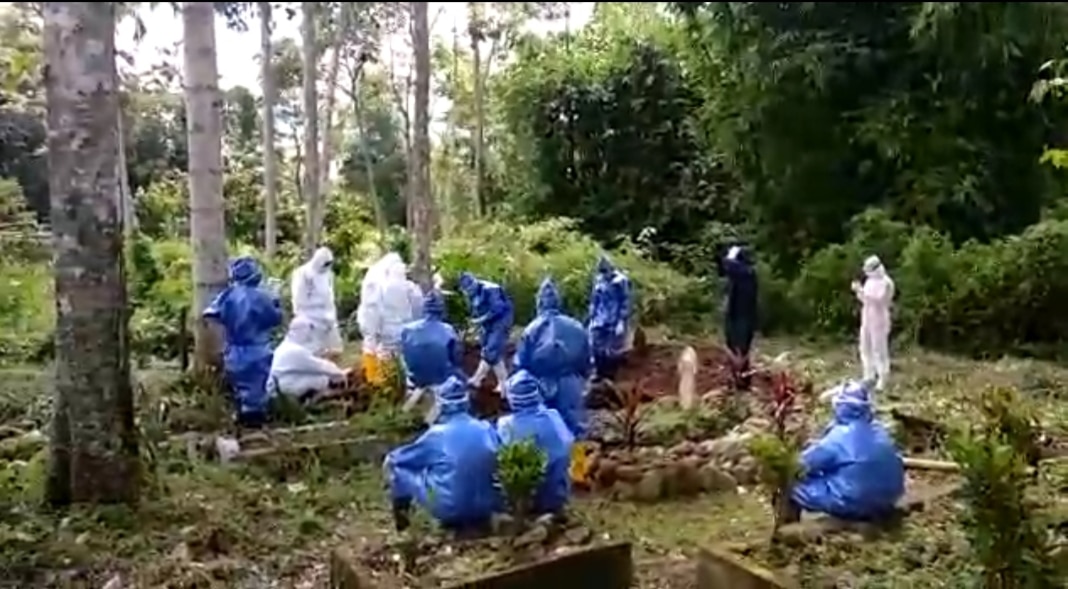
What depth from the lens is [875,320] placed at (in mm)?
7020

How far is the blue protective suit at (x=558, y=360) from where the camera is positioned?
552 cm

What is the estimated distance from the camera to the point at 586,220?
1302 cm

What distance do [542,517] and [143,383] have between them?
10.5ft

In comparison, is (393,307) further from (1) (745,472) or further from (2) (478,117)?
(2) (478,117)

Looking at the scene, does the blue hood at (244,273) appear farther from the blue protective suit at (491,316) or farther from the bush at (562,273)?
the bush at (562,273)

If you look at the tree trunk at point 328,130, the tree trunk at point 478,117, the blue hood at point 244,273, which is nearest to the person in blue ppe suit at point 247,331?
the blue hood at point 244,273

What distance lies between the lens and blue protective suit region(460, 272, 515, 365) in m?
6.61

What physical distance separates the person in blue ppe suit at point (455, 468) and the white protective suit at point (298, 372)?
237 centimetres

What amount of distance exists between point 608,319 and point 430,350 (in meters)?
1.87

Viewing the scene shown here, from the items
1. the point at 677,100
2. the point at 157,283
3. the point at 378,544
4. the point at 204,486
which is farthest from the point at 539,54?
the point at 378,544

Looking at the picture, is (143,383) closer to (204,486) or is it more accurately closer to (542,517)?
(204,486)

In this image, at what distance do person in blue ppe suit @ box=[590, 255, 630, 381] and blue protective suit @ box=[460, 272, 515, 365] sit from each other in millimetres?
877

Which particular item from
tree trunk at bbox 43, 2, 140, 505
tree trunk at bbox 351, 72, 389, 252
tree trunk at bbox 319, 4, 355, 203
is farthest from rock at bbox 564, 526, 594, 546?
tree trunk at bbox 351, 72, 389, 252

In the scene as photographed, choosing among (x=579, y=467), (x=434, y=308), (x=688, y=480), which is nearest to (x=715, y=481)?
(x=688, y=480)
